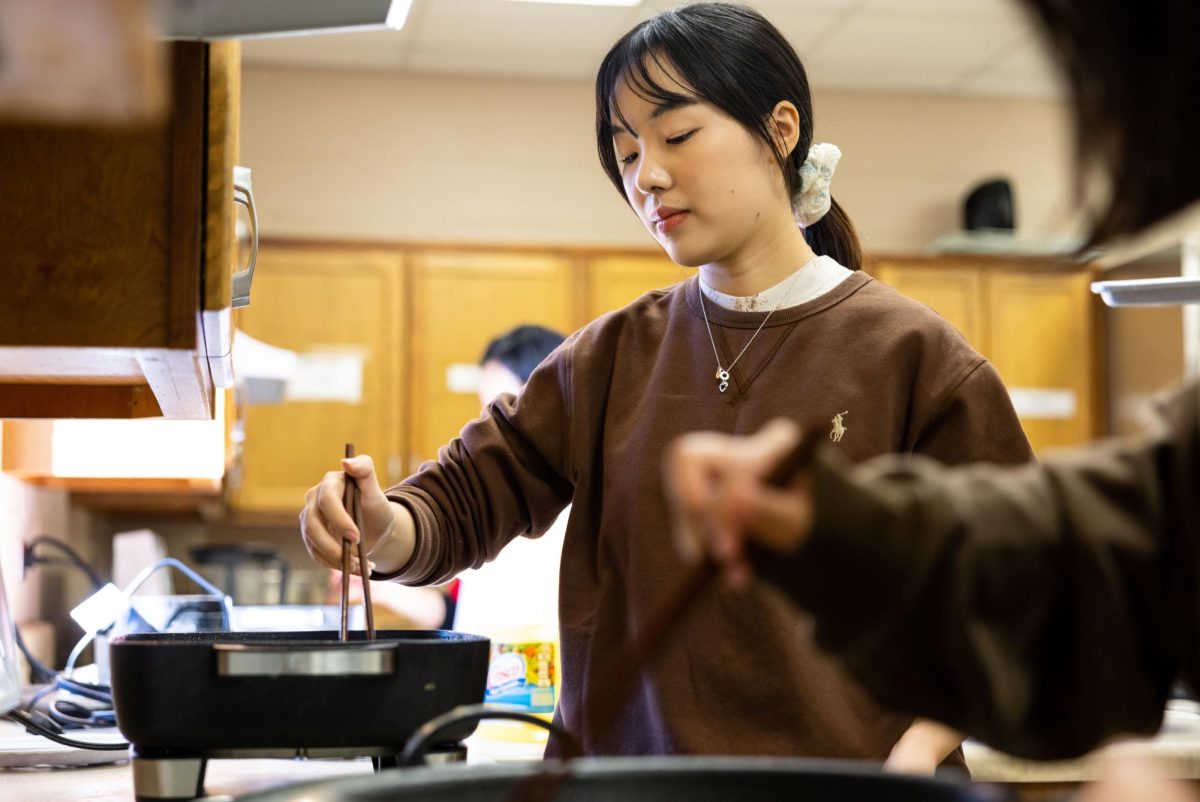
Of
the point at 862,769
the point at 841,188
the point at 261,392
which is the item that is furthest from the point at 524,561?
the point at 841,188

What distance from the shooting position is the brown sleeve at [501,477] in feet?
4.38

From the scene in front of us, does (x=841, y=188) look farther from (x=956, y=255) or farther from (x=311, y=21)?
(x=311, y=21)

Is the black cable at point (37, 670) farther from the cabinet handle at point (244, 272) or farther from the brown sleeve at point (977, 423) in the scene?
the brown sleeve at point (977, 423)

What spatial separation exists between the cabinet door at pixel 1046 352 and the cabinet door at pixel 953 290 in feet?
0.16

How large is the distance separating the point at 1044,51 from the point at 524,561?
88.8 inches

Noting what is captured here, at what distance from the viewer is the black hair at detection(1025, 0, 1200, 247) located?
0.60 meters

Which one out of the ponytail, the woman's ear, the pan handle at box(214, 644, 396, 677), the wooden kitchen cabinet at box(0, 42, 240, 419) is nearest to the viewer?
the pan handle at box(214, 644, 396, 677)

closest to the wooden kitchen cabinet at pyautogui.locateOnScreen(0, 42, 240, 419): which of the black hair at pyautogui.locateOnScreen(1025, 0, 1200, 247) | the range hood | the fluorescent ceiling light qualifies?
the range hood

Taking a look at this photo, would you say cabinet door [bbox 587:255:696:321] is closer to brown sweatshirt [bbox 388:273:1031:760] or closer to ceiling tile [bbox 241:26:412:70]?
ceiling tile [bbox 241:26:412:70]

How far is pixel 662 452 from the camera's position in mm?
1298

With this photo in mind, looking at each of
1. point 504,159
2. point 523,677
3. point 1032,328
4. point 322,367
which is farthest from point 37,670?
point 1032,328

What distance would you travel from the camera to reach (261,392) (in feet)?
11.0

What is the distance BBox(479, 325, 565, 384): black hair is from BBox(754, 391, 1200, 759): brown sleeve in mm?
2367

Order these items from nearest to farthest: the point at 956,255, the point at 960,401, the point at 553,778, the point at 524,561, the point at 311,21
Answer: the point at 553,778 < the point at 311,21 < the point at 960,401 < the point at 524,561 < the point at 956,255
